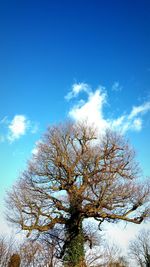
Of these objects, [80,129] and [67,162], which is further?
[80,129]

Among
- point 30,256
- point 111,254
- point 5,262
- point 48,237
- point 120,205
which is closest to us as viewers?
point 111,254

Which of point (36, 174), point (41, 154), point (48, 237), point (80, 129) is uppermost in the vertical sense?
point (80, 129)

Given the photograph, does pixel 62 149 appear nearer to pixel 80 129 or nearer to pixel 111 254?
pixel 80 129

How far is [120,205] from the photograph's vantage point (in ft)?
58.1

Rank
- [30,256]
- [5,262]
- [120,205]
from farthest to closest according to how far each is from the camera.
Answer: [5,262] → [120,205] → [30,256]

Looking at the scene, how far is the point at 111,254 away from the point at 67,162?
751 centimetres

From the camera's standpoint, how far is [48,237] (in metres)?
19.1

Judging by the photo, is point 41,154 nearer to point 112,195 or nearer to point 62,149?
point 62,149

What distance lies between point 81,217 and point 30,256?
417 cm

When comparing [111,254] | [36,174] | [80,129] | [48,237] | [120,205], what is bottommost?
[111,254]

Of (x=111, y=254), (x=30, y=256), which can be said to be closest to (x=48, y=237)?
(x=30, y=256)

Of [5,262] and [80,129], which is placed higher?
[80,129]

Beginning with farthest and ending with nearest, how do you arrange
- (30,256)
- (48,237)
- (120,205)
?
(48,237), (120,205), (30,256)

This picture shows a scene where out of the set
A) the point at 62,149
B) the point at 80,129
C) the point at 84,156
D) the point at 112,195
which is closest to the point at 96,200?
the point at 112,195
